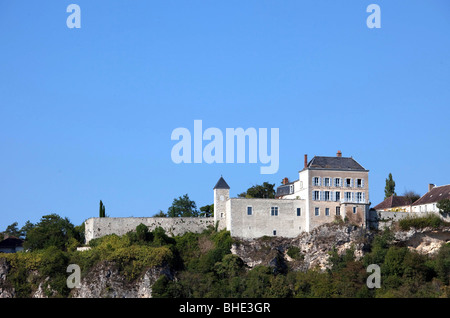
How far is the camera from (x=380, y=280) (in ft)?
275

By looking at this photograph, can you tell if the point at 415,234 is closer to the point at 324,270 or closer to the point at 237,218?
the point at 324,270

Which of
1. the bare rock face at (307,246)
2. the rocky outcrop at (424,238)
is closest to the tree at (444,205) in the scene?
the rocky outcrop at (424,238)

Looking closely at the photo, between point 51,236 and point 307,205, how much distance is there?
25.2 metres

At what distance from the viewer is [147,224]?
295 feet

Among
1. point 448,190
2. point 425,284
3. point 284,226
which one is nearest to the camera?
point 425,284

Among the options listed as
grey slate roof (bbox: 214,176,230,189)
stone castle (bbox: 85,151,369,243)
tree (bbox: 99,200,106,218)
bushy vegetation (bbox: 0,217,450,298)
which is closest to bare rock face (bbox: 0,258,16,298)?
bushy vegetation (bbox: 0,217,450,298)

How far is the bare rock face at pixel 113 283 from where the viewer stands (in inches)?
3334

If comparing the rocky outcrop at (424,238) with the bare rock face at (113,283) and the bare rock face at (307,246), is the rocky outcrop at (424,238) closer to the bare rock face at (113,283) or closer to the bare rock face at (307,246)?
the bare rock face at (307,246)

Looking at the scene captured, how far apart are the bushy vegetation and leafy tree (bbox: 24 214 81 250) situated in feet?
4.10

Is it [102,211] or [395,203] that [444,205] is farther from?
[102,211]

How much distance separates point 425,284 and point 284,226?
1403 cm

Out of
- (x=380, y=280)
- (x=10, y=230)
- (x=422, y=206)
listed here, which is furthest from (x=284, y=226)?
(x=10, y=230)
